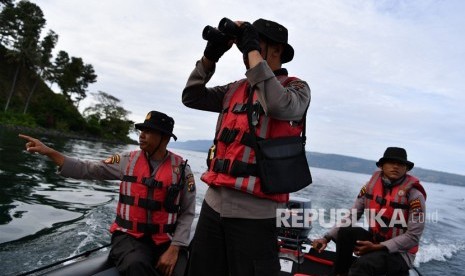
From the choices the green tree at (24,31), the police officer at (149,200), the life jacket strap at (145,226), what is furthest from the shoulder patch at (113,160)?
the green tree at (24,31)

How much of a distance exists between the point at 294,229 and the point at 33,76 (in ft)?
173

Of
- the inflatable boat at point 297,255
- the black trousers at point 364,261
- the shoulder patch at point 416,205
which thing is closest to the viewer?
the black trousers at point 364,261

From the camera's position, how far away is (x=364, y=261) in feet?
11.8

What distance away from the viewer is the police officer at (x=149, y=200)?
2.96m

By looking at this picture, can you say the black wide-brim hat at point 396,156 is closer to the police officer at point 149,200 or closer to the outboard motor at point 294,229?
the outboard motor at point 294,229

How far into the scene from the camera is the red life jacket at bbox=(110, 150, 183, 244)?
3.11 m

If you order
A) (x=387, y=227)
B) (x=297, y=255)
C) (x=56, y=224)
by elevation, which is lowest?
(x=56, y=224)

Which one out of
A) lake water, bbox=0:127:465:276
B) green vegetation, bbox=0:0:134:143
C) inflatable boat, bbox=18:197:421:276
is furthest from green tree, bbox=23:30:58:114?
inflatable boat, bbox=18:197:421:276

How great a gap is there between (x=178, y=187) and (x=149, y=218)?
36 cm

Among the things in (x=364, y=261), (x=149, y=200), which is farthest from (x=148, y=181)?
(x=364, y=261)

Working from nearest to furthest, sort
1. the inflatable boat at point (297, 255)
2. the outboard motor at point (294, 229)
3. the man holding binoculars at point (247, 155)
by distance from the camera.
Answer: the man holding binoculars at point (247, 155)
the inflatable boat at point (297, 255)
the outboard motor at point (294, 229)

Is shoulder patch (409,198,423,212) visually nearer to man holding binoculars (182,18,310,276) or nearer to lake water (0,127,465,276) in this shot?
man holding binoculars (182,18,310,276)

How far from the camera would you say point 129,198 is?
314 cm

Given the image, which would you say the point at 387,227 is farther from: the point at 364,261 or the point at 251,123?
the point at 251,123
